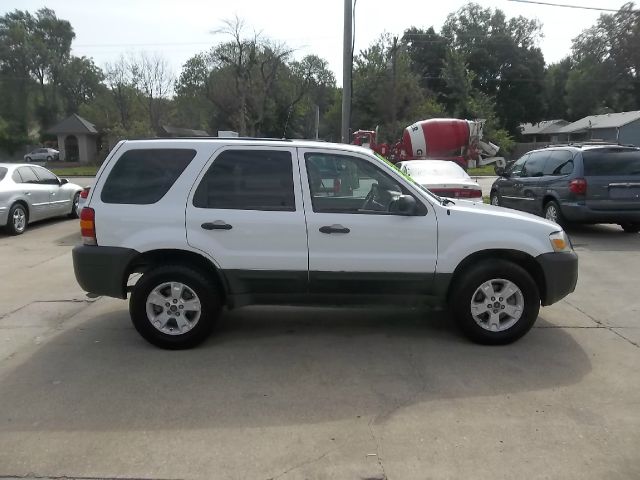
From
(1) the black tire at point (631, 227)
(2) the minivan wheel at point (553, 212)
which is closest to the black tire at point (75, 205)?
(2) the minivan wheel at point (553, 212)

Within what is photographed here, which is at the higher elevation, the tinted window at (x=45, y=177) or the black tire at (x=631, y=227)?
the tinted window at (x=45, y=177)

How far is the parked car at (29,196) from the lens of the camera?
11.0m

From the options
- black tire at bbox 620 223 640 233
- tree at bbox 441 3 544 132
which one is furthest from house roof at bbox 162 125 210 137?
black tire at bbox 620 223 640 233

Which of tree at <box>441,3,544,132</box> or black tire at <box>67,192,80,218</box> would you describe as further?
tree at <box>441,3,544,132</box>

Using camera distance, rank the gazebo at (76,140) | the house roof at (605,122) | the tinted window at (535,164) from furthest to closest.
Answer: the gazebo at (76,140) < the house roof at (605,122) < the tinted window at (535,164)

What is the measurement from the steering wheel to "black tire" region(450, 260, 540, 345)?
1004 mm

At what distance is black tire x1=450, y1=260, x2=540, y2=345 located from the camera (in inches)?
187

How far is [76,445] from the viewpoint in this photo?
3.29 meters

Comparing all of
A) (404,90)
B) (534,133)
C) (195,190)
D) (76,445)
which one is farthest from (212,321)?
(534,133)

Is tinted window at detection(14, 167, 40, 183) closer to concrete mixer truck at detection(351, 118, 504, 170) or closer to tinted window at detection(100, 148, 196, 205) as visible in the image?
tinted window at detection(100, 148, 196, 205)

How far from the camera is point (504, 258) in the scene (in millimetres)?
4906

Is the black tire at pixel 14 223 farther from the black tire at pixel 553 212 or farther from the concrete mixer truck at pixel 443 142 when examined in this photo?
the concrete mixer truck at pixel 443 142

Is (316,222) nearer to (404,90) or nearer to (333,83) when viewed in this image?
(404,90)

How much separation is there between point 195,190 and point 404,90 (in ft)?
137
